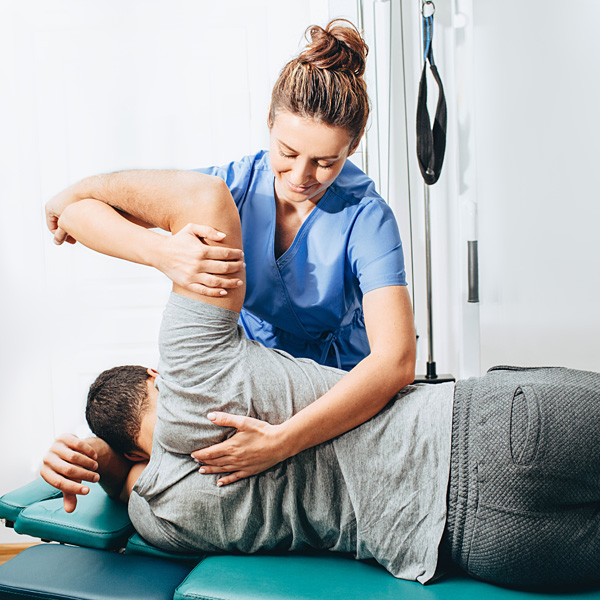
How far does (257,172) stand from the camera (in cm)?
146

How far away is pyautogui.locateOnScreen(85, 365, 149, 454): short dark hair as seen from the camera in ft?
4.26

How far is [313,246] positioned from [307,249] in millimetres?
17

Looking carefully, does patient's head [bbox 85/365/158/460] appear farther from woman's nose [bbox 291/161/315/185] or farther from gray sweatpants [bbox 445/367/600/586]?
gray sweatpants [bbox 445/367/600/586]

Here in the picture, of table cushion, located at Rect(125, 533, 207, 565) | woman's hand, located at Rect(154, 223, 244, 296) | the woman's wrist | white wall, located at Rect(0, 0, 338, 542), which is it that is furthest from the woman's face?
white wall, located at Rect(0, 0, 338, 542)

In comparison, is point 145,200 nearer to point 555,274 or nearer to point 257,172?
point 257,172

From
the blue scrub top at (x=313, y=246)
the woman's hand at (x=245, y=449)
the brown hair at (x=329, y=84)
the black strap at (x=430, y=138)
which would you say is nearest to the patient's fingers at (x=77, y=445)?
the woman's hand at (x=245, y=449)

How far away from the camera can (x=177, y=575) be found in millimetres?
1124

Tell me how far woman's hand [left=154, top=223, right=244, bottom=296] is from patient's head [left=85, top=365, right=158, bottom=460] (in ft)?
1.05

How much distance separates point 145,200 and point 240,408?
0.47m

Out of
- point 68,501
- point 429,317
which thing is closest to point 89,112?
point 429,317

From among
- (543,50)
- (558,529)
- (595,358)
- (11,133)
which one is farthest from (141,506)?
(543,50)

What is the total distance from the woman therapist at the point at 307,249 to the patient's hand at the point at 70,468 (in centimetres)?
26

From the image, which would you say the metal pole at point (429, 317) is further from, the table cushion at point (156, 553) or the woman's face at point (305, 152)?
the table cushion at point (156, 553)

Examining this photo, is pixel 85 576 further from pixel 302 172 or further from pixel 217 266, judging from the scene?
pixel 302 172
